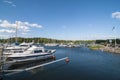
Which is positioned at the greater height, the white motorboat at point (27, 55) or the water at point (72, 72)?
the white motorboat at point (27, 55)

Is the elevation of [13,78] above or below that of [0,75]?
below

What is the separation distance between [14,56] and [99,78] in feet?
62.8

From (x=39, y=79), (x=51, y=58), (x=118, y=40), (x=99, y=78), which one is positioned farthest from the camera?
(x=118, y=40)

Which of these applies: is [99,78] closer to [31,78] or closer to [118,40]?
[31,78]

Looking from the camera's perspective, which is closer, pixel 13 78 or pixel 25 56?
pixel 13 78

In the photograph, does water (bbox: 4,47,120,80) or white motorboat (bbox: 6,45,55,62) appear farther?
white motorboat (bbox: 6,45,55,62)

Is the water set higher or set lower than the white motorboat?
lower

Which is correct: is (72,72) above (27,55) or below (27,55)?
below

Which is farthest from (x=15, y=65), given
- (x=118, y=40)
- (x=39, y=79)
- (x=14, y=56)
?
(x=118, y=40)

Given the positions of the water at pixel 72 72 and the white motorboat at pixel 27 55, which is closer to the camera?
the water at pixel 72 72

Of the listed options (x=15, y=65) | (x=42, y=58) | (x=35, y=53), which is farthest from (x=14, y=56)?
(x=42, y=58)

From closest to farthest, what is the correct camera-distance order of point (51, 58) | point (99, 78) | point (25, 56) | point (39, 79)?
point (39, 79)
point (99, 78)
point (25, 56)
point (51, 58)

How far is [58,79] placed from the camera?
75.7ft

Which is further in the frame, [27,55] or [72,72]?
[27,55]
